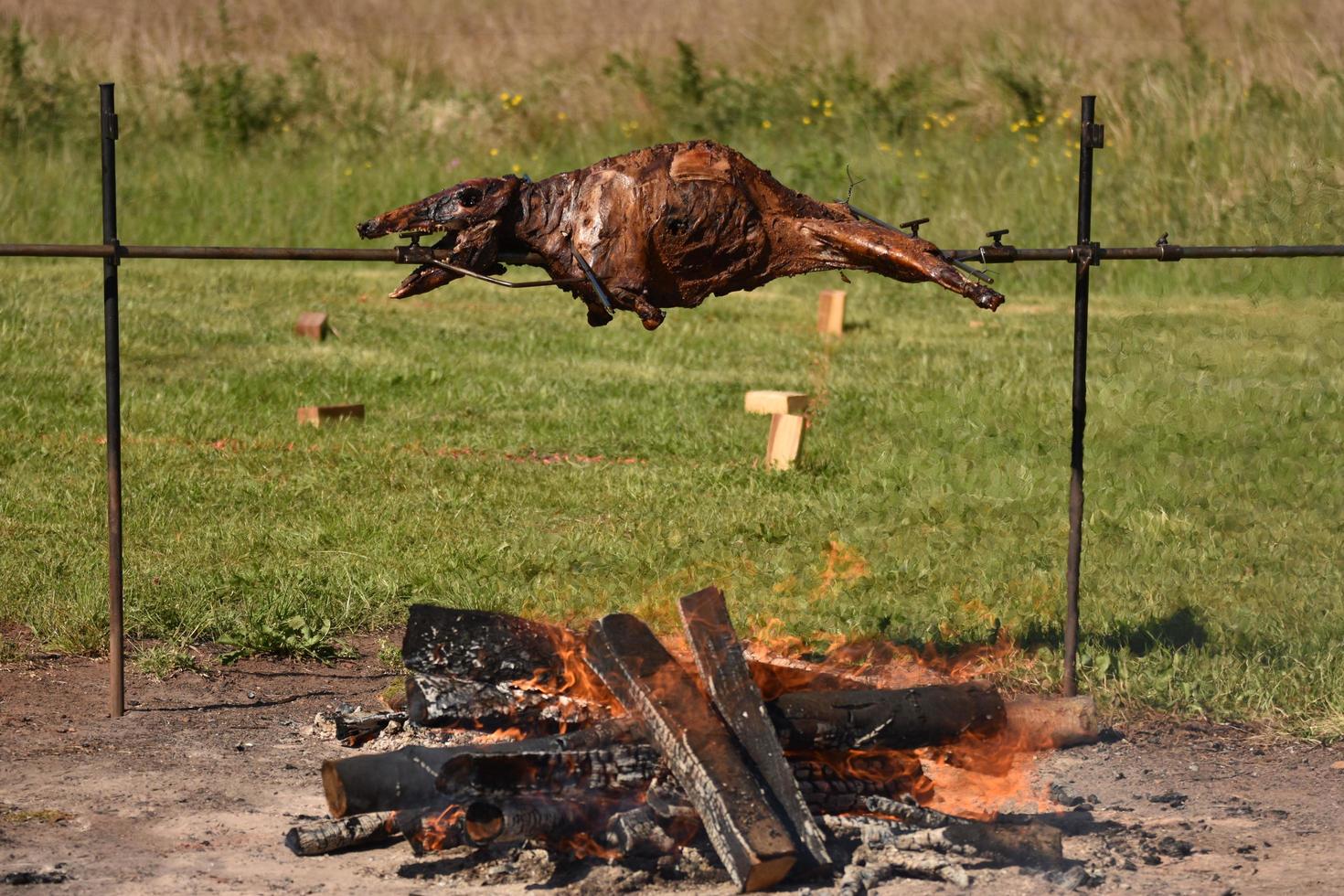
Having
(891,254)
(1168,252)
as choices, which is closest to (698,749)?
(891,254)

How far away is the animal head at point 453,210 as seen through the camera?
471cm

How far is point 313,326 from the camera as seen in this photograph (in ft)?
41.8

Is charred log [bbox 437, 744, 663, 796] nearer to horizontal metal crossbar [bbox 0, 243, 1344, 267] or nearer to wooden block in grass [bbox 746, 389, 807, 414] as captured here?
horizontal metal crossbar [bbox 0, 243, 1344, 267]

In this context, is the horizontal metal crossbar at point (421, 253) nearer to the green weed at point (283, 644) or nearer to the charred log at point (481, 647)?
the charred log at point (481, 647)

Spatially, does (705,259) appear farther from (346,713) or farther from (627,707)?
(346,713)

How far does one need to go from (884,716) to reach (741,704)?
1.52 feet

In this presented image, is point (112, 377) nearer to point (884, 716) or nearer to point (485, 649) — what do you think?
point (485, 649)

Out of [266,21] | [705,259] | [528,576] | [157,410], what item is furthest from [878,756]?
[266,21]

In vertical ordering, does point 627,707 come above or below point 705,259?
below

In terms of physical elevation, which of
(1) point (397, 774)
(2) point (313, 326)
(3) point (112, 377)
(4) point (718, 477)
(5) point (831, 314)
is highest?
(5) point (831, 314)

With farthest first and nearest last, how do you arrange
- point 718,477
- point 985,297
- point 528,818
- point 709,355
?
point 709,355 < point 718,477 < point 985,297 < point 528,818

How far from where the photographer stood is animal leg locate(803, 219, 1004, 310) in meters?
4.70

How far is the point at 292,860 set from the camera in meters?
4.31

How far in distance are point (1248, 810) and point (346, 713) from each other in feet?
8.86
